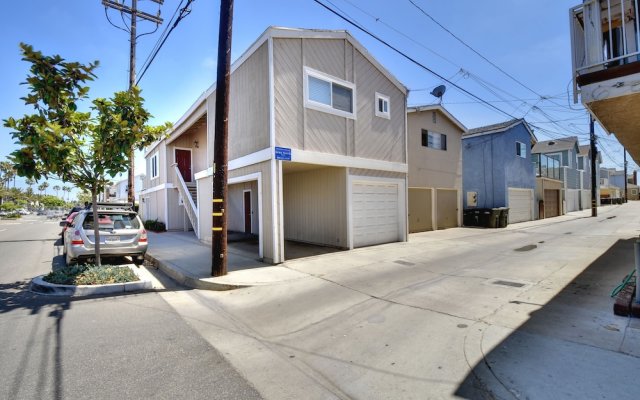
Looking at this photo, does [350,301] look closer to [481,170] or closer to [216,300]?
[216,300]

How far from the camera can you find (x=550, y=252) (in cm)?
1017

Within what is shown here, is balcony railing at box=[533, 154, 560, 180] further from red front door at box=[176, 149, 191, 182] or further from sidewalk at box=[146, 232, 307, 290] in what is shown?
red front door at box=[176, 149, 191, 182]

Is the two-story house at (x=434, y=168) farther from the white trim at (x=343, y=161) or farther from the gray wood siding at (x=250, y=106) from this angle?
the gray wood siding at (x=250, y=106)

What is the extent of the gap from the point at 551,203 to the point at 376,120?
24.9 metres

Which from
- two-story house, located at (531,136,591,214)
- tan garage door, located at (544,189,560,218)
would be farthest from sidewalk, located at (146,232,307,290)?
two-story house, located at (531,136,591,214)

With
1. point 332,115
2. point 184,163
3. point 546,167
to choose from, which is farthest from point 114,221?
point 546,167

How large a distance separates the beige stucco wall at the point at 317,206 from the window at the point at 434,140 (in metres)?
7.72

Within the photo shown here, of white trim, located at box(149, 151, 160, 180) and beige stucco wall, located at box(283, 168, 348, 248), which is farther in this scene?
white trim, located at box(149, 151, 160, 180)

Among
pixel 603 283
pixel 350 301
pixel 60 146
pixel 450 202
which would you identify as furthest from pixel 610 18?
pixel 450 202

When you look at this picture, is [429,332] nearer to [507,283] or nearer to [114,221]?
[507,283]

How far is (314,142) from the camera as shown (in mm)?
9922

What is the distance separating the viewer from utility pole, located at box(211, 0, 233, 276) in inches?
286

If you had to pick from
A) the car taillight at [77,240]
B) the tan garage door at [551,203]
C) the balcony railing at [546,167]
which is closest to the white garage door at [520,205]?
the balcony railing at [546,167]

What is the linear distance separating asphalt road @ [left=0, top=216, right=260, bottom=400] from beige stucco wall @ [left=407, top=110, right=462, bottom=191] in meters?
13.9
